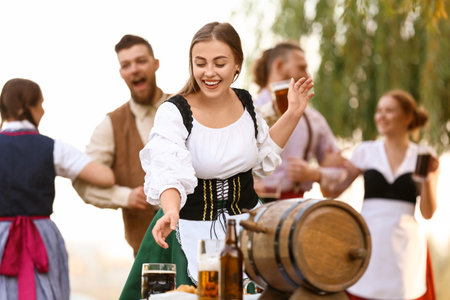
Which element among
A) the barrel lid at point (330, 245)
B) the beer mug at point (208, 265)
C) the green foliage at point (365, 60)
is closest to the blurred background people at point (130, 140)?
the beer mug at point (208, 265)

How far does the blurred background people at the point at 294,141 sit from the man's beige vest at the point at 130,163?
82 centimetres

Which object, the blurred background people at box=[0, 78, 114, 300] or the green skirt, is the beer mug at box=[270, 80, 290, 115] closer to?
the green skirt

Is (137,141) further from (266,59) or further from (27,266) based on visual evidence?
(266,59)

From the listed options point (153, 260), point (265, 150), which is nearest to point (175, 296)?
point (153, 260)

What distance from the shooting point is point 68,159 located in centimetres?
481

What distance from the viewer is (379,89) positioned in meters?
8.95

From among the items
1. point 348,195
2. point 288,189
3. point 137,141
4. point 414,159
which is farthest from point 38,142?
point 348,195

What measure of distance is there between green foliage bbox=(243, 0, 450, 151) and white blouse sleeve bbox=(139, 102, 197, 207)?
5.89 m

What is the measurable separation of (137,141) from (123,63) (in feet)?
1.60

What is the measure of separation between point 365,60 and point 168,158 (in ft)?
22.2

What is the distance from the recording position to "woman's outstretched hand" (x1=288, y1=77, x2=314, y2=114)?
308 centimetres

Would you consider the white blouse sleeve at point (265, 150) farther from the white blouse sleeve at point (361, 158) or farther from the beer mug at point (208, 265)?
the white blouse sleeve at point (361, 158)

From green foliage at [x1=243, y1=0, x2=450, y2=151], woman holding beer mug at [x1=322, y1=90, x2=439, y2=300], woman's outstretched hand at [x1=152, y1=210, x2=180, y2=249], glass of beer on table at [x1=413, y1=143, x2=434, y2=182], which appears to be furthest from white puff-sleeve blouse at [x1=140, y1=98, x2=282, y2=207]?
green foliage at [x1=243, y1=0, x2=450, y2=151]

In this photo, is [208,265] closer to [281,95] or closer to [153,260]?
[153,260]
